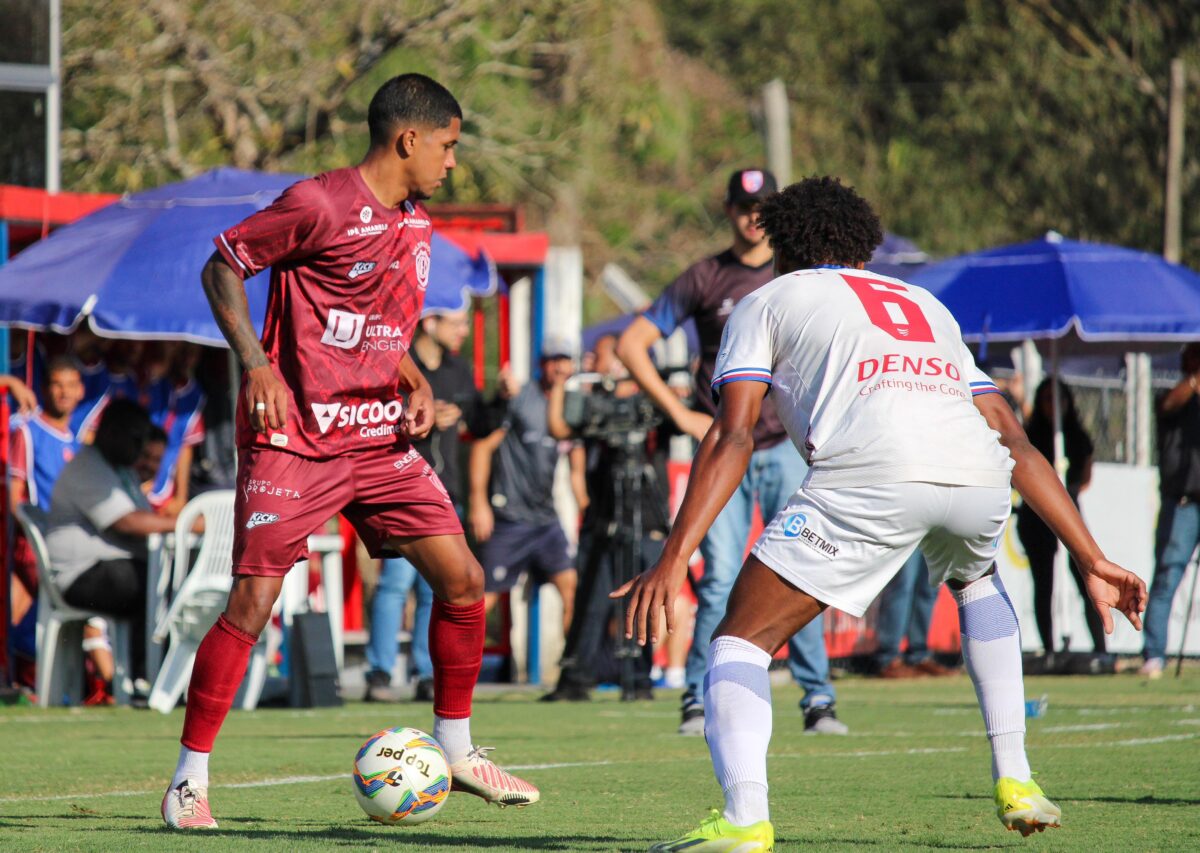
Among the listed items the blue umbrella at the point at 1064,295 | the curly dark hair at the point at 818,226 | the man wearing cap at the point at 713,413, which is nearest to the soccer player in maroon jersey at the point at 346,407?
the curly dark hair at the point at 818,226

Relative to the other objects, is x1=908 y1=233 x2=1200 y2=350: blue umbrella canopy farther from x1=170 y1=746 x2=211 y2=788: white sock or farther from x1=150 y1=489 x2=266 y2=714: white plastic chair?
x1=170 y1=746 x2=211 y2=788: white sock

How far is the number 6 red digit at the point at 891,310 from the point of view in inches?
194

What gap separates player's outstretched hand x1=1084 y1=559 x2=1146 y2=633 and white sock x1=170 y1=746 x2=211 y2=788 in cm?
259

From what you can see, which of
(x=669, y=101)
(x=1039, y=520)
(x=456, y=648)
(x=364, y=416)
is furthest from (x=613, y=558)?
(x=669, y=101)

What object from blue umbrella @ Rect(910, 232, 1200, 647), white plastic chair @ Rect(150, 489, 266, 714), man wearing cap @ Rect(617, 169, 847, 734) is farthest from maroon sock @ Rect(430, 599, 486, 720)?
blue umbrella @ Rect(910, 232, 1200, 647)

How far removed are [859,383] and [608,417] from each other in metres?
7.31

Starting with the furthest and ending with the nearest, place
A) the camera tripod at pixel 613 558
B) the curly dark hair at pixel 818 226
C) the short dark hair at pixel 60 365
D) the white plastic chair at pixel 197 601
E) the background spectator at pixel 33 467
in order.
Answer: the camera tripod at pixel 613 558
the background spectator at pixel 33 467
the short dark hair at pixel 60 365
the white plastic chair at pixel 197 601
the curly dark hair at pixel 818 226

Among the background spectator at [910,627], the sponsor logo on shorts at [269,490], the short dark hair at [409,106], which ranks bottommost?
the background spectator at [910,627]

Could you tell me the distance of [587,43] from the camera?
930 inches

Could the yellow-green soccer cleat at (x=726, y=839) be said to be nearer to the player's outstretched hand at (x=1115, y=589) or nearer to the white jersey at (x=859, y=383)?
the white jersey at (x=859, y=383)

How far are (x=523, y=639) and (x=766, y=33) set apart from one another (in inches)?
1162

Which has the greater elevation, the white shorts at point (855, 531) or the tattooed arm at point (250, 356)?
the tattooed arm at point (250, 356)

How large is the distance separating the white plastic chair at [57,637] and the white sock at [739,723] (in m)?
7.34

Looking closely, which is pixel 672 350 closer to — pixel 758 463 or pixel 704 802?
pixel 758 463
